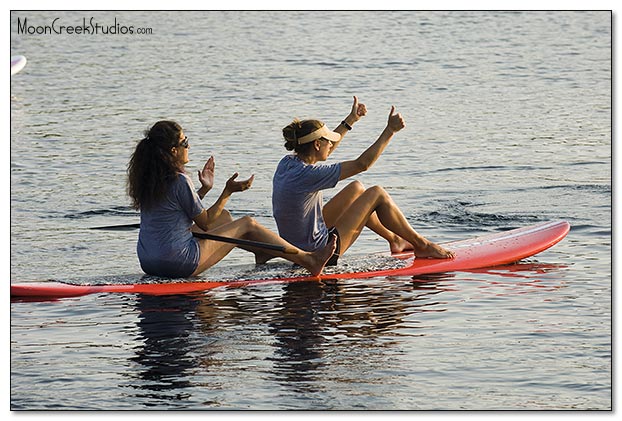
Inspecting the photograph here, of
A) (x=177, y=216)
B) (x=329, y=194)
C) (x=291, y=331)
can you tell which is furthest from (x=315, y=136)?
(x=329, y=194)

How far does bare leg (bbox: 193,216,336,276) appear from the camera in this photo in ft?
30.5

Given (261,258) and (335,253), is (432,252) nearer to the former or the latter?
(335,253)

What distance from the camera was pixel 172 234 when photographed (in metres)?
9.12

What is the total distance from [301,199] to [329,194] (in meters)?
3.62

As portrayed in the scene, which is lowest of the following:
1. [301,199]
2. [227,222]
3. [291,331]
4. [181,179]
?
[291,331]

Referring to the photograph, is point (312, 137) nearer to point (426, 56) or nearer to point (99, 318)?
point (99, 318)

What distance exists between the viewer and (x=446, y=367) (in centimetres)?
768

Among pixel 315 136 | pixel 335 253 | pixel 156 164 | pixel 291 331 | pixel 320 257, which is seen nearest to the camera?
pixel 291 331

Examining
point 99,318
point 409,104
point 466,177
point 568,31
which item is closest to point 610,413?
point 99,318

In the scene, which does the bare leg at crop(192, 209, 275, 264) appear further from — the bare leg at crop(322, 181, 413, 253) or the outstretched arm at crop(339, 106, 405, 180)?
the outstretched arm at crop(339, 106, 405, 180)

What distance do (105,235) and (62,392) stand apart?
419 cm

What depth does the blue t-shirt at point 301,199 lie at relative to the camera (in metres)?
9.32

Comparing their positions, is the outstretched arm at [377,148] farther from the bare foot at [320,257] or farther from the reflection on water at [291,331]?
the reflection on water at [291,331]

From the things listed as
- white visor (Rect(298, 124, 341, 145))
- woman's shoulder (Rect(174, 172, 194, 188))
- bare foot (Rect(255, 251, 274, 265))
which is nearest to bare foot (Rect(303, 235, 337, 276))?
bare foot (Rect(255, 251, 274, 265))
